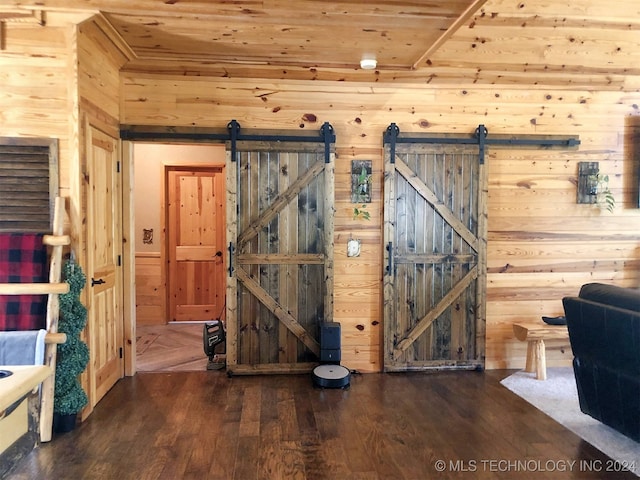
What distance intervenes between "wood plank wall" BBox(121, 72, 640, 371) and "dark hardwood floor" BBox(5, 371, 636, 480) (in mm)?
834

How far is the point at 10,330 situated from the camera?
2.72 m

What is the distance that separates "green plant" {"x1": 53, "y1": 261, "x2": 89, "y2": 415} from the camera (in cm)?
278

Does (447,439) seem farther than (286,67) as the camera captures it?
No

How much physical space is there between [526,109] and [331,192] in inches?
79.6

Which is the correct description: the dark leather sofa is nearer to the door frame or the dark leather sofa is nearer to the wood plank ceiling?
the wood plank ceiling

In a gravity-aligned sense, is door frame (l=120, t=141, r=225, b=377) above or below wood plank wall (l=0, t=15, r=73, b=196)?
below

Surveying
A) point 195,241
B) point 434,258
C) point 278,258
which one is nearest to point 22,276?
point 278,258

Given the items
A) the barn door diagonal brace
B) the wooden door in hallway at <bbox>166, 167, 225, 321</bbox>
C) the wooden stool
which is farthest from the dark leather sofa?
→ the wooden door in hallway at <bbox>166, 167, 225, 321</bbox>

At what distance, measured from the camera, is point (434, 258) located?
13.4 ft

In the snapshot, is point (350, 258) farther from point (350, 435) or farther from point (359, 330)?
point (350, 435)

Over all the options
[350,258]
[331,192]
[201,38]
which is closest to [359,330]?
[350,258]

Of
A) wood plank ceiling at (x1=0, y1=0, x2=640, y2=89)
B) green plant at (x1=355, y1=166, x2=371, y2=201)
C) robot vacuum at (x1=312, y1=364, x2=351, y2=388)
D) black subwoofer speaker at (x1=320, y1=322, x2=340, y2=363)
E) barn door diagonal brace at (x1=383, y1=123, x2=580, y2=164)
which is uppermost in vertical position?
wood plank ceiling at (x1=0, y1=0, x2=640, y2=89)

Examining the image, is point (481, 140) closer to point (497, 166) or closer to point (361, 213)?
point (497, 166)

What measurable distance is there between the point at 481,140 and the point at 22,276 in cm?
375
